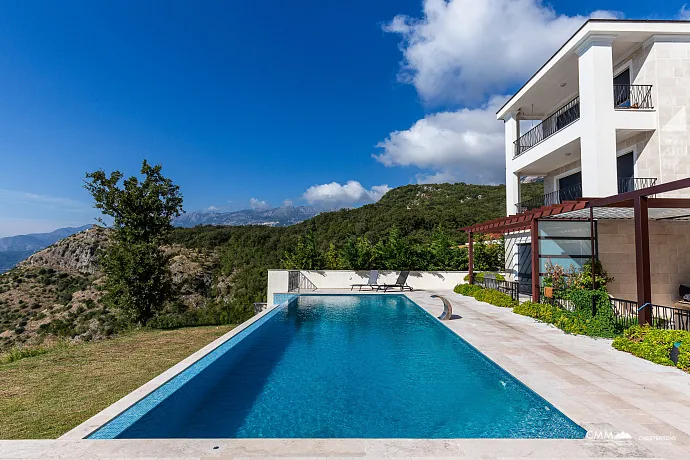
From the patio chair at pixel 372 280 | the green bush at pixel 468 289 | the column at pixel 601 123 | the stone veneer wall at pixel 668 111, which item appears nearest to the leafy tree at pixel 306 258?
the patio chair at pixel 372 280

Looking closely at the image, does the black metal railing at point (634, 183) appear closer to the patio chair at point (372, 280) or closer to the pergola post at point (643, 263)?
the pergola post at point (643, 263)

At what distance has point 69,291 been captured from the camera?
3031 cm

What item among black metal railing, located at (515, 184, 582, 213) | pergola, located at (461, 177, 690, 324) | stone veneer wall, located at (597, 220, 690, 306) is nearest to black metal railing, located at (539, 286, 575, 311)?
pergola, located at (461, 177, 690, 324)

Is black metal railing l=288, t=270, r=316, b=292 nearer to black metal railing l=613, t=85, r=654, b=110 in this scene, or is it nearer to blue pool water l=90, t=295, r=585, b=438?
blue pool water l=90, t=295, r=585, b=438

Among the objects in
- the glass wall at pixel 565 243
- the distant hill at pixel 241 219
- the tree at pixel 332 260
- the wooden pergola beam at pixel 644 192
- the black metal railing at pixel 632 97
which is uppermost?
the distant hill at pixel 241 219

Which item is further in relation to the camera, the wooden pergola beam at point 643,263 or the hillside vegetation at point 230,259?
the hillside vegetation at point 230,259

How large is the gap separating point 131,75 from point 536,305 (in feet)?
72.5

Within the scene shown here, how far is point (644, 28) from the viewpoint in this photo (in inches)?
446

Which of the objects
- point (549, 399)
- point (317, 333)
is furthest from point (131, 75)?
point (549, 399)

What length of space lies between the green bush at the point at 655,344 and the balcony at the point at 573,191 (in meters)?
6.22

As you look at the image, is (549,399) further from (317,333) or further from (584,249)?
(584,249)

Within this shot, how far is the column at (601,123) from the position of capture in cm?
1140

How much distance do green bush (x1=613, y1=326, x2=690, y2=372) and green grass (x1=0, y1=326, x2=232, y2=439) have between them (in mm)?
8127

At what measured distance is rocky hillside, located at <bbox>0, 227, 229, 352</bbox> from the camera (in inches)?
971
